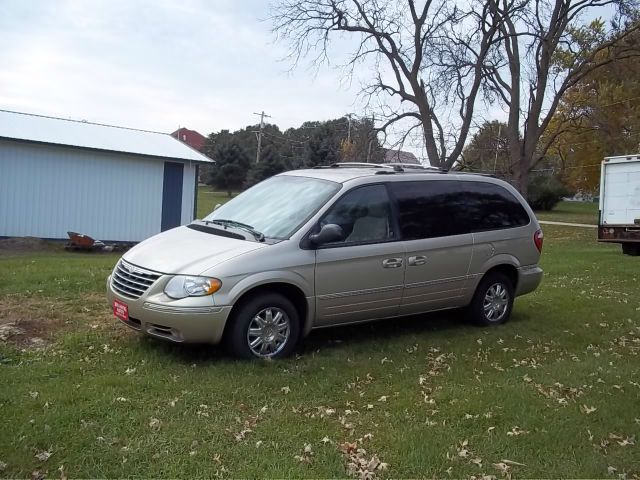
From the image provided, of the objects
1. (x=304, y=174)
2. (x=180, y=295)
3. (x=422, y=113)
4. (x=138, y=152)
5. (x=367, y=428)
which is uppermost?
(x=422, y=113)

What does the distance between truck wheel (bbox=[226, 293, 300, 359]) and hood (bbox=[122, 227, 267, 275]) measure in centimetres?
45

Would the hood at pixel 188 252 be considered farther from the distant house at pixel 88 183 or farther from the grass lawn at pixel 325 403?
the distant house at pixel 88 183

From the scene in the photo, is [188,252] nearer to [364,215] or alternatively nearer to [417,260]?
[364,215]

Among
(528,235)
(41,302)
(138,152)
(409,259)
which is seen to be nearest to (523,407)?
(409,259)

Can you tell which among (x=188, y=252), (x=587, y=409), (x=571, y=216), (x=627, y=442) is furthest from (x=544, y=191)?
(x=627, y=442)

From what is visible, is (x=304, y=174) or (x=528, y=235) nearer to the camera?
(x=304, y=174)

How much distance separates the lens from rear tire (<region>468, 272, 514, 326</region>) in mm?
7305

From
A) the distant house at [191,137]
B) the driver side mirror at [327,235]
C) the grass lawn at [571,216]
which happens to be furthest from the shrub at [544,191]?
the distant house at [191,137]

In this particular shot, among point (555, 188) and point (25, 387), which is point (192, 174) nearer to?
point (25, 387)

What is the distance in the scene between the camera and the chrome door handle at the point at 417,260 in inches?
255

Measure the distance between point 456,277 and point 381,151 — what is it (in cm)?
1933

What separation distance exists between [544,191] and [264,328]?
46.7 meters

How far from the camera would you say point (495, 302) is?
7.46 metres

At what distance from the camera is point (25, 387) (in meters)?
4.66
